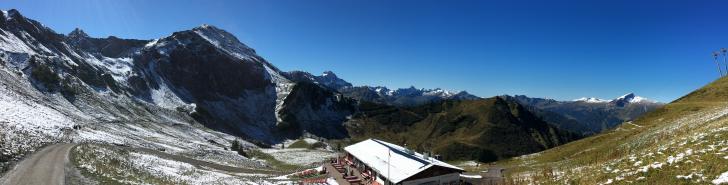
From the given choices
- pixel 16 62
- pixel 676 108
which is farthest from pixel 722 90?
pixel 16 62

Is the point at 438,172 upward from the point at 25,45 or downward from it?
downward

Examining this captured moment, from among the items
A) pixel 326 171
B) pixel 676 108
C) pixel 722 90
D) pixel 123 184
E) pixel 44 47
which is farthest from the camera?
pixel 44 47

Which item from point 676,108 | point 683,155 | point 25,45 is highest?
point 25,45

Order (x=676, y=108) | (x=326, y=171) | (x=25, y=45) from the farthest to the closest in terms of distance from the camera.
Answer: (x=25, y=45)
(x=676, y=108)
(x=326, y=171)

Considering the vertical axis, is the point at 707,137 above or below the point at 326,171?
above

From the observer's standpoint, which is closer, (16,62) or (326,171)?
(326,171)

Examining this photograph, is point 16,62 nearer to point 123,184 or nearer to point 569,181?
point 123,184

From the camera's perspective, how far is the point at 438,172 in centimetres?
5206

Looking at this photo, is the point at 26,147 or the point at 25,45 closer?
the point at 26,147

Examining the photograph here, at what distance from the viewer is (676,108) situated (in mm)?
98125

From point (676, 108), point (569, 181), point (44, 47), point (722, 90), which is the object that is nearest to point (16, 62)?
point (44, 47)

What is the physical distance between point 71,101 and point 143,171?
114 metres

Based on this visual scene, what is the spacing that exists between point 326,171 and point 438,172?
25365mm

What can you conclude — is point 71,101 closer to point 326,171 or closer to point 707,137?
point 326,171
